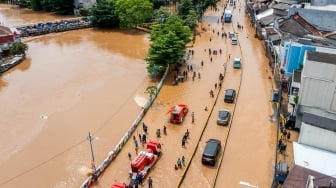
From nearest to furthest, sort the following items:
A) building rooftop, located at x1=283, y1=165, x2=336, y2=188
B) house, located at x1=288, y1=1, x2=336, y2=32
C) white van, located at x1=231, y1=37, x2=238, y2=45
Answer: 1. building rooftop, located at x1=283, y1=165, x2=336, y2=188
2. house, located at x1=288, y1=1, x2=336, y2=32
3. white van, located at x1=231, y1=37, x2=238, y2=45

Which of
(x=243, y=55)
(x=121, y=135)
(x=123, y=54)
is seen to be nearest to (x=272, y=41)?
(x=243, y=55)

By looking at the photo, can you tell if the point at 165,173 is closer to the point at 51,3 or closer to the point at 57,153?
the point at 57,153

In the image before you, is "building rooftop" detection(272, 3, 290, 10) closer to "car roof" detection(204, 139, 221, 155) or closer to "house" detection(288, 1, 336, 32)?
"house" detection(288, 1, 336, 32)

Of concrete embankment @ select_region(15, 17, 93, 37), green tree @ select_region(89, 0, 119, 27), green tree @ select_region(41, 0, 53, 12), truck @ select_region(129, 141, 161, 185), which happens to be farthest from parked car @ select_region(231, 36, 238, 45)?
green tree @ select_region(41, 0, 53, 12)

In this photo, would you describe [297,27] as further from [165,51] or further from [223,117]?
[223,117]

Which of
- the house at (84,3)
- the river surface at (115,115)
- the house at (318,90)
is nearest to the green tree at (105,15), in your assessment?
the river surface at (115,115)

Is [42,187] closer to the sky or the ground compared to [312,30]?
closer to the ground

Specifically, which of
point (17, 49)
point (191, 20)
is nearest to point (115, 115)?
point (17, 49)
